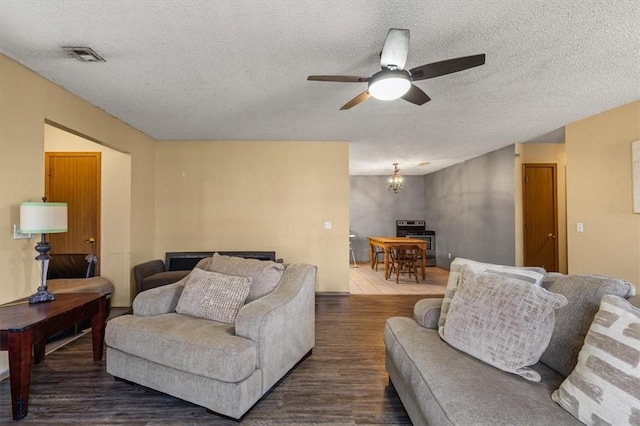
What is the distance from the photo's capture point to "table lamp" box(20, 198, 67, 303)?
2135 mm

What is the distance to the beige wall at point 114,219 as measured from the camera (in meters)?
3.99

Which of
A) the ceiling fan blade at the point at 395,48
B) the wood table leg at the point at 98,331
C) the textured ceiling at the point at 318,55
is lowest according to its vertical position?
the wood table leg at the point at 98,331

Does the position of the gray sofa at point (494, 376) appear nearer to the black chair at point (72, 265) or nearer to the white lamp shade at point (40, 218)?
the white lamp shade at point (40, 218)

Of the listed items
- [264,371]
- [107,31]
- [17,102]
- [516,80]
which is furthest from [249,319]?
[516,80]

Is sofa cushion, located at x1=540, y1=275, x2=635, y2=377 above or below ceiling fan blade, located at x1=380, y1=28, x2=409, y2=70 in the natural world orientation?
below

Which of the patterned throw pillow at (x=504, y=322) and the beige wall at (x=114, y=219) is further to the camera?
the beige wall at (x=114, y=219)

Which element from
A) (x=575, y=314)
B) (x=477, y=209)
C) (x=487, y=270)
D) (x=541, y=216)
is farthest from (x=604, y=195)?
(x=575, y=314)

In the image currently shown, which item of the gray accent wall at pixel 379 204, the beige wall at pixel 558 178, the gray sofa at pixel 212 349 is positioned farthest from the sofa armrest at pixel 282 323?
the gray accent wall at pixel 379 204

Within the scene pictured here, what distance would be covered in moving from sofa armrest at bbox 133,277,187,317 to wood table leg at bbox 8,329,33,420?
60 cm

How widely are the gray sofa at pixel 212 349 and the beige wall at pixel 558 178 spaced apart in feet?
14.5

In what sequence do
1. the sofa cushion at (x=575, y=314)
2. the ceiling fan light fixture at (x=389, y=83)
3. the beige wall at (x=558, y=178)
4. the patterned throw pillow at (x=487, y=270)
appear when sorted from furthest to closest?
the beige wall at (x=558, y=178) < the ceiling fan light fixture at (x=389, y=83) < the patterned throw pillow at (x=487, y=270) < the sofa cushion at (x=575, y=314)

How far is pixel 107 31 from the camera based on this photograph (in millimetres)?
1954

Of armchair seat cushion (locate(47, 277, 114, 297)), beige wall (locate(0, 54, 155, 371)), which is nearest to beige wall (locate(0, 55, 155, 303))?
beige wall (locate(0, 54, 155, 371))

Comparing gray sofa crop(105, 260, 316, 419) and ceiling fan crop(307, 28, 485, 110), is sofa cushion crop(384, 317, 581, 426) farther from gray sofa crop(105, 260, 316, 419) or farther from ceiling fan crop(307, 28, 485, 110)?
ceiling fan crop(307, 28, 485, 110)
